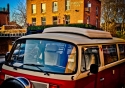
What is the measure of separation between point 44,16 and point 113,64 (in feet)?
132

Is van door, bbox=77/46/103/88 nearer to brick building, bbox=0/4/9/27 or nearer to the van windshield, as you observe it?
the van windshield

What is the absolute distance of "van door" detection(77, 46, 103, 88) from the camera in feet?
14.2

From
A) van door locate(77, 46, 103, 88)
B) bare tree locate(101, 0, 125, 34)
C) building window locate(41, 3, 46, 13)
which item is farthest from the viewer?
bare tree locate(101, 0, 125, 34)

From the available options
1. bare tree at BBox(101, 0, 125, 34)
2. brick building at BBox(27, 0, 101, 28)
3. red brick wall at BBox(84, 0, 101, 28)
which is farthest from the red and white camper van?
bare tree at BBox(101, 0, 125, 34)

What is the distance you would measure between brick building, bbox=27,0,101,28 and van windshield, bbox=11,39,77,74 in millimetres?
36781

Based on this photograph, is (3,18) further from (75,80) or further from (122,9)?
(75,80)

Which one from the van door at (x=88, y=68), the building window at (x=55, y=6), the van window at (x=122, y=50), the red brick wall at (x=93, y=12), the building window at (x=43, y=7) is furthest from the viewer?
the building window at (x=43, y=7)

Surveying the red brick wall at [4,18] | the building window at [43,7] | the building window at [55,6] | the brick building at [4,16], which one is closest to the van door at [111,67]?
the building window at [55,6]

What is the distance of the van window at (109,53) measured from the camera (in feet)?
18.3

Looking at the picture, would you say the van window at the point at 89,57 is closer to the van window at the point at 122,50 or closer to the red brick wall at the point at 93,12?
the van window at the point at 122,50

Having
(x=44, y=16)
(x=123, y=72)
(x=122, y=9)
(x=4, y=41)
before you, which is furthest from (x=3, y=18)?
(x=123, y=72)

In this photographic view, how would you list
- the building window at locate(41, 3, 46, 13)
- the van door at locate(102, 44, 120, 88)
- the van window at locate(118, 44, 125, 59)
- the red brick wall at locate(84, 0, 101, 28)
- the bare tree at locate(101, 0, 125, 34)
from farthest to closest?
the bare tree at locate(101, 0, 125, 34)
the building window at locate(41, 3, 46, 13)
the red brick wall at locate(84, 0, 101, 28)
the van window at locate(118, 44, 125, 59)
the van door at locate(102, 44, 120, 88)

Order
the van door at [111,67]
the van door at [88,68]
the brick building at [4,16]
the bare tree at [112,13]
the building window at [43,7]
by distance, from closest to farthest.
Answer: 1. the van door at [88,68]
2. the van door at [111,67]
3. the building window at [43,7]
4. the bare tree at [112,13]
5. the brick building at [4,16]

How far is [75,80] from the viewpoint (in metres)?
4.06
